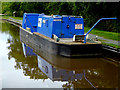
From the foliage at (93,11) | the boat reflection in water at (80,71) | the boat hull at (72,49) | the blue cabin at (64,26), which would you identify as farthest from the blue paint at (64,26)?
the foliage at (93,11)

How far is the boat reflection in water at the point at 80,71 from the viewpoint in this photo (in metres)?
11.2

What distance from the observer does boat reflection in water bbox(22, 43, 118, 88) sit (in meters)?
11.2

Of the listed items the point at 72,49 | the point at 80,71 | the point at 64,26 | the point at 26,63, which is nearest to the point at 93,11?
the point at 64,26

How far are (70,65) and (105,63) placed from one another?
2206mm

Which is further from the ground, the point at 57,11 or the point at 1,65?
the point at 57,11

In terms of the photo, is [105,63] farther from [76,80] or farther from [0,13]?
[0,13]

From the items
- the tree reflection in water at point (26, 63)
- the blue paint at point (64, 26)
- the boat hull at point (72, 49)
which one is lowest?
the tree reflection in water at point (26, 63)

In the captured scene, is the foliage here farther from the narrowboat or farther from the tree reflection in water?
the tree reflection in water

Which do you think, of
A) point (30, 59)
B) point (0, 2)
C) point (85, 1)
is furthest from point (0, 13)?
point (30, 59)

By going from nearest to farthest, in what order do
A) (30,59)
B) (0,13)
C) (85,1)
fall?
(30,59) → (85,1) → (0,13)

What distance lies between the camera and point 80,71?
43.1ft

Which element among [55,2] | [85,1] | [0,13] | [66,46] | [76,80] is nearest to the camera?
[76,80]

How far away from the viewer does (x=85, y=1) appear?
26375 mm

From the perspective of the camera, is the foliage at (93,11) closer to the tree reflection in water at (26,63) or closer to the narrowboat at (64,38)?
the narrowboat at (64,38)
